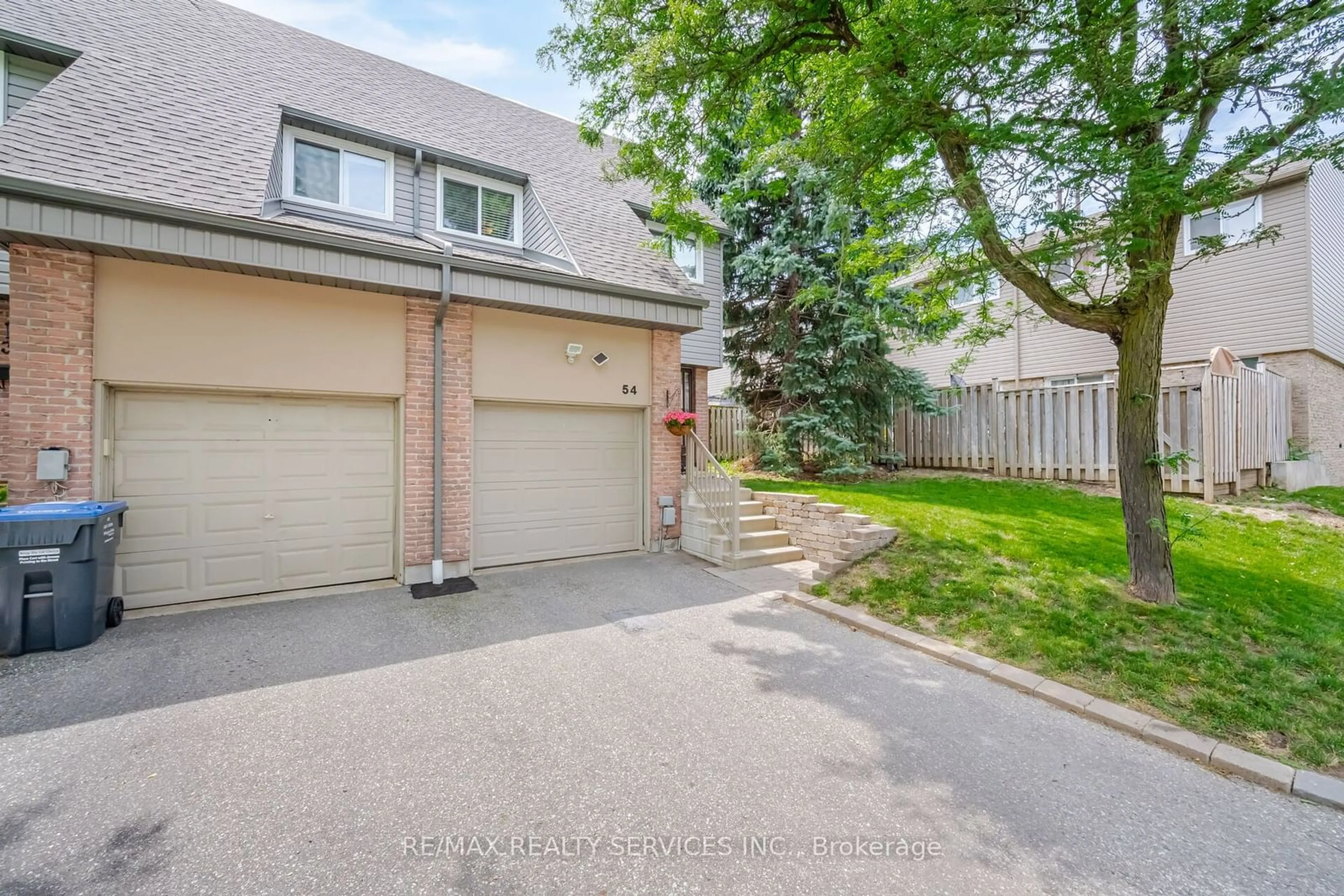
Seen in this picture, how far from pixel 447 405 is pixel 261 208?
2658 mm

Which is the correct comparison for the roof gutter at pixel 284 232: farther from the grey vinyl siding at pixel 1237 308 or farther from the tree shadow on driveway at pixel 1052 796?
the grey vinyl siding at pixel 1237 308

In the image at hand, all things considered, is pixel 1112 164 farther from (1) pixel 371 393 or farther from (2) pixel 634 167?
(1) pixel 371 393

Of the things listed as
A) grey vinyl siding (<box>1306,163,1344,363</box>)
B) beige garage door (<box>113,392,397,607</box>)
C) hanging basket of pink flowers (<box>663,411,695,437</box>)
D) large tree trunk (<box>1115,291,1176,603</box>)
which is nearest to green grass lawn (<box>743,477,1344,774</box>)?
large tree trunk (<box>1115,291,1176,603</box>)

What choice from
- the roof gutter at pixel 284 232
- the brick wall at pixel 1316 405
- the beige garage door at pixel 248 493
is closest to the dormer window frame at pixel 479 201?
the roof gutter at pixel 284 232

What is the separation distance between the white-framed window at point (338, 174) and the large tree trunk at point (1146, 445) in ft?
28.4

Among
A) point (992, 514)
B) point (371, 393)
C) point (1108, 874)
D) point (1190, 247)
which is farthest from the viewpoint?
point (1190, 247)

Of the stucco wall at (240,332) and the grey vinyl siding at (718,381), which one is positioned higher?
the grey vinyl siding at (718,381)

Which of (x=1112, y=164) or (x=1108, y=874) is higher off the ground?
(x=1112, y=164)

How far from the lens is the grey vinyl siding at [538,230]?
805 centimetres

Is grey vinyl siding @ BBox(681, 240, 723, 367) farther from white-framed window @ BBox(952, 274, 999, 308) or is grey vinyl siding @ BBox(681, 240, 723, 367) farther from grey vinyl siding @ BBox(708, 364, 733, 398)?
grey vinyl siding @ BBox(708, 364, 733, 398)

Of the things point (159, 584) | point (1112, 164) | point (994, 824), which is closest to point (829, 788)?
point (994, 824)

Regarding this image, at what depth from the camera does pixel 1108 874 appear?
228 centimetres

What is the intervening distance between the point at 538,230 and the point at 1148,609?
8666mm

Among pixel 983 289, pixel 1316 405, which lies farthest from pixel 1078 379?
pixel 983 289
